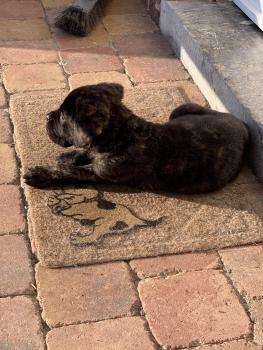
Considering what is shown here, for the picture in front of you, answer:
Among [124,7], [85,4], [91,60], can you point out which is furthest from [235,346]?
[124,7]

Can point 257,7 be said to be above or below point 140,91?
above

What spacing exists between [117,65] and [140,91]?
55 cm

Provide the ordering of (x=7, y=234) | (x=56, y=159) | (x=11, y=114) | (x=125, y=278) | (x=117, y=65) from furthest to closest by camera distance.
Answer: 1. (x=117, y=65)
2. (x=11, y=114)
3. (x=56, y=159)
4. (x=7, y=234)
5. (x=125, y=278)

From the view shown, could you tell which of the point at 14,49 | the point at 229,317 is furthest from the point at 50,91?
the point at 229,317

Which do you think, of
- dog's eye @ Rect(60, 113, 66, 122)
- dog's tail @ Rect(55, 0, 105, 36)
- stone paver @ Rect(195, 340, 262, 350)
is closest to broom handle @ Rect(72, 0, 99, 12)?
dog's tail @ Rect(55, 0, 105, 36)

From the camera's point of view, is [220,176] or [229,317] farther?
[220,176]

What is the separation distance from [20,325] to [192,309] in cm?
88

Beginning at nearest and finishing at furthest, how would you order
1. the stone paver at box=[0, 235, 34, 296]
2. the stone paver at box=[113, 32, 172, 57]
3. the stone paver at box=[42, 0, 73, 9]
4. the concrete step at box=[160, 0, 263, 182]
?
1. the stone paver at box=[0, 235, 34, 296]
2. the concrete step at box=[160, 0, 263, 182]
3. the stone paver at box=[113, 32, 172, 57]
4. the stone paver at box=[42, 0, 73, 9]

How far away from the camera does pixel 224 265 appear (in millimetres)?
3713

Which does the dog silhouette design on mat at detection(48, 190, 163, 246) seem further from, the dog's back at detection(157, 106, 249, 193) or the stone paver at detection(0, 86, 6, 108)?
the stone paver at detection(0, 86, 6, 108)

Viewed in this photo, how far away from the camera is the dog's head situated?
3.90 meters

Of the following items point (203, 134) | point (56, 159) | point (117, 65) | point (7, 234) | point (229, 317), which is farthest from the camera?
point (117, 65)

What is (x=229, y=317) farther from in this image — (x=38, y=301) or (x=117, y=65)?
(x=117, y=65)

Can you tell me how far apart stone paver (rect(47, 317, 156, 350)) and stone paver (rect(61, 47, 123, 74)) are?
293cm
